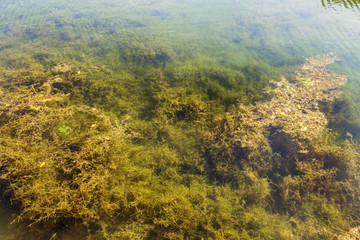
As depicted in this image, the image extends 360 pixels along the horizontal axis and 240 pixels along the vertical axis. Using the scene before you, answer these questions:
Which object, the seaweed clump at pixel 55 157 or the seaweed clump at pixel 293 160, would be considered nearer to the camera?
the seaweed clump at pixel 55 157

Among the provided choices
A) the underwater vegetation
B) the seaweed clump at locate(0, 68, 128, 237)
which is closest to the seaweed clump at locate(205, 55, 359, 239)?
the underwater vegetation

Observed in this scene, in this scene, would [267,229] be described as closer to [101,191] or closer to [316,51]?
[101,191]

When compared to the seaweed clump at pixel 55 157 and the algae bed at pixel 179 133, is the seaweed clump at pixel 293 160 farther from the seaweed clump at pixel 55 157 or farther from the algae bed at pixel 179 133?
the seaweed clump at pixel 55 157

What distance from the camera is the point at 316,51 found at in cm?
604

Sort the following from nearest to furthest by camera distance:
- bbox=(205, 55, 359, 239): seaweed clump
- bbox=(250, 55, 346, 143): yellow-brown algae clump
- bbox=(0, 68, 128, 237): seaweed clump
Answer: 1. bbox=(0, 68, 128, 237): seaweed clump
2. bbox=(205, 55, 359, 239): seaweed clump
3. bbox=(250, 55, 346, 143): yellow-brown algae clump

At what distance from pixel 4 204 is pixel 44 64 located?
4.15 m

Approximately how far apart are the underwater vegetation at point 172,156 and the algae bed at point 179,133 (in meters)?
0.02

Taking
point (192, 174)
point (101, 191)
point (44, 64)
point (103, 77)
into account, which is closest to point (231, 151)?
point (192, 174)

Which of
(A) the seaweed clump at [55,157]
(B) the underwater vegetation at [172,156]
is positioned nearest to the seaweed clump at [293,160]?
(B) the underwater vegetation at [172,156]

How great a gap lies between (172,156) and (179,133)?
562 millimetres

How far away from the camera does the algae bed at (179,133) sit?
272 centimetres

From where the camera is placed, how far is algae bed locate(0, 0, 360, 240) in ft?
8.92

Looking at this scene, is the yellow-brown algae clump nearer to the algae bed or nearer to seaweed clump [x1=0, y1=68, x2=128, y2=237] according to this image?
the algae bed

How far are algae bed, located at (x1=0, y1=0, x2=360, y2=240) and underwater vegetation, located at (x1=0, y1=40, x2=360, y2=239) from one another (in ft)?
0.07
